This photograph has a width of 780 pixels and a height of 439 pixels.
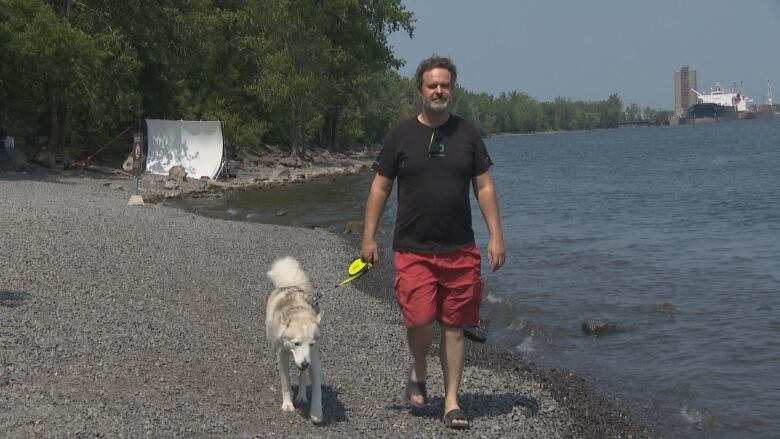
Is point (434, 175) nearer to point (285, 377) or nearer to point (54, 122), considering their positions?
point (285, 377)

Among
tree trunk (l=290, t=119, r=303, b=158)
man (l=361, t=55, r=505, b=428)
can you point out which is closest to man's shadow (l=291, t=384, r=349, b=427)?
man (l=361, t=55, r=505, b=428)

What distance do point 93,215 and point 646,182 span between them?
105 feet

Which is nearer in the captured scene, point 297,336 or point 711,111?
point 297,336

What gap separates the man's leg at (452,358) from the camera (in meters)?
6.59

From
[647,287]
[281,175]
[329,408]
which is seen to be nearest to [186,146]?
[281,175]

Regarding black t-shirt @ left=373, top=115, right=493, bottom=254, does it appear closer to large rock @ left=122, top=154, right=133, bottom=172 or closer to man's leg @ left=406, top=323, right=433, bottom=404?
man's leg @ left=406, top=323, right=433, bottom=404

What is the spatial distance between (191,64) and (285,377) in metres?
39.0

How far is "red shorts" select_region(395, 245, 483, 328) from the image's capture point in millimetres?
6406

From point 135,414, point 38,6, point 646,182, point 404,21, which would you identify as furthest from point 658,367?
point 404,21

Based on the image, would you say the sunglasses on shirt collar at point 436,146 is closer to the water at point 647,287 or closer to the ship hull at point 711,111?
the water at point 647,287

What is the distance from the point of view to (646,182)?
142ft

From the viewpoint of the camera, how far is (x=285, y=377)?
6.86 m

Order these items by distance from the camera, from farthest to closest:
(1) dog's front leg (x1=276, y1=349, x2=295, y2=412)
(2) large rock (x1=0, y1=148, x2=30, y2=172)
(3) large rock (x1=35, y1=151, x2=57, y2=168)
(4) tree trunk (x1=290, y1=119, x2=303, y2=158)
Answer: (4) tree trunk (x1=290, y1=119, x2=303, y2=158) < (3) large rock (x1=35, y1=151, x2=57, y2=168) < (2) large rock (x1=0, y1=148, x2=30, y2=172) < (1) dog's front leg (x1=276, y1=349, x2=295, y2=412)

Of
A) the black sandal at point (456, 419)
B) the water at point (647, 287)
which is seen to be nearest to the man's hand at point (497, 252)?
the black sandal at point (456, 419)
